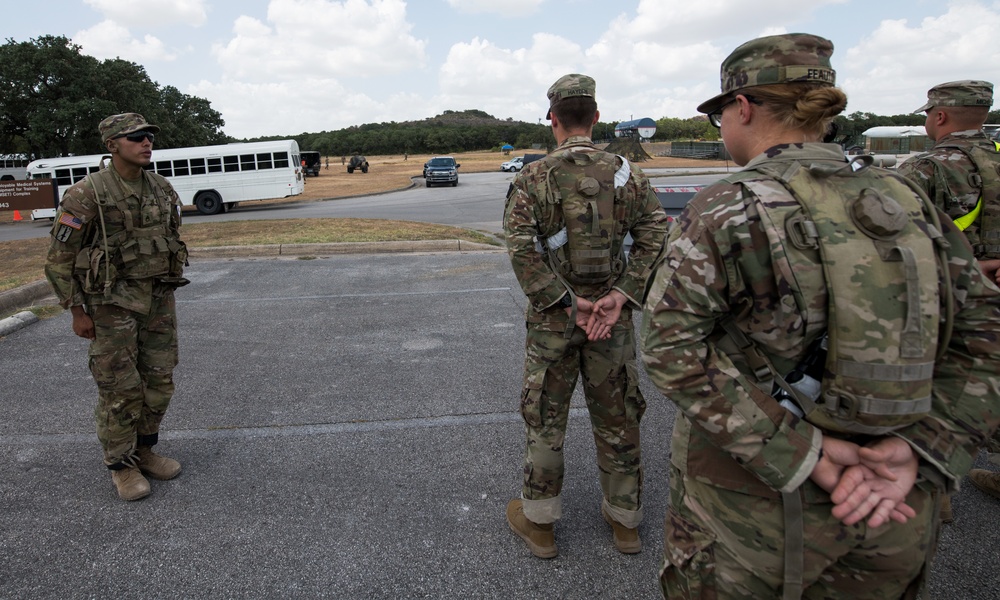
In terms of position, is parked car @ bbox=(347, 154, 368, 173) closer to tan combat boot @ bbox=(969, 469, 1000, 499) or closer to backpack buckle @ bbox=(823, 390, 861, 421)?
tan combat boot @ bbox=(969, 469, 1000, 499)

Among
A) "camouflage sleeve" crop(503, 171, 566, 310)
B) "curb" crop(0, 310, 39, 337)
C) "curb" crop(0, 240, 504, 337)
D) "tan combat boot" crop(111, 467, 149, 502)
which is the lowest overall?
"tan combat boot" crop(111, 467, 149, 502)

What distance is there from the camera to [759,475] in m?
1.40

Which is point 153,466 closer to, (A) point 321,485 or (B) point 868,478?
(A) point 321,485

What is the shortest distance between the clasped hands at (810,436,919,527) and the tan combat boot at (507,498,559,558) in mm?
1569

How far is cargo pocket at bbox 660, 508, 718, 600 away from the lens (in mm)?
1547

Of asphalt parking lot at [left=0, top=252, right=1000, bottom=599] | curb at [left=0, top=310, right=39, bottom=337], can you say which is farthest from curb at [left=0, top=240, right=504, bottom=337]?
asphalt parking lot at [left=0, top=252, right=1000, bottom=599]

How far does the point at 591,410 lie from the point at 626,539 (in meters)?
0.58

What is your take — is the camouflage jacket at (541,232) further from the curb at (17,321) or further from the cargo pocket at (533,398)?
the curb at (17,321)

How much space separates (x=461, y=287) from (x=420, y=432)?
4.07 metres

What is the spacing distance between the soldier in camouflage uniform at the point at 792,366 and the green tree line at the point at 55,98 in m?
32.3

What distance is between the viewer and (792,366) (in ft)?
4.82

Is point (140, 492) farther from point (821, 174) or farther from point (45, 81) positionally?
point (45, 81)

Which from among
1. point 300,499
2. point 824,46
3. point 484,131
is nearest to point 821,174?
point 824,46

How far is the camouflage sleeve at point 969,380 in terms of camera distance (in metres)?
1.42
